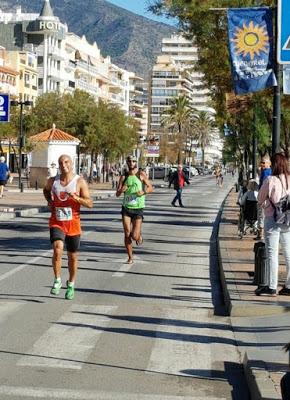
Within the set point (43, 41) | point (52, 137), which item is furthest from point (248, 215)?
point (43, 41)

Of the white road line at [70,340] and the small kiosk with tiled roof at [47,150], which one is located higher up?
the small kiosk with tiled roof at [47,150]

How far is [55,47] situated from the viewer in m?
126

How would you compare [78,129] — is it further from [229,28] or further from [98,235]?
[229,28]

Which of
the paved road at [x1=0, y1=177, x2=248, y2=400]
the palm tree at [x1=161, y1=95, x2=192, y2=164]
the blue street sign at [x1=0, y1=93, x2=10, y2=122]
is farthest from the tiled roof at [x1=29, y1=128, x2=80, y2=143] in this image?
the palm tree at [x1=161, y1=95, x2=192, y2=164]

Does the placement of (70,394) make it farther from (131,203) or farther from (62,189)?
(131,203)

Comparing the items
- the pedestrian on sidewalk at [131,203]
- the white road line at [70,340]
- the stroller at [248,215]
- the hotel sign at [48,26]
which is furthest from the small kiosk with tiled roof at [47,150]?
the hotel sign at [48,26]

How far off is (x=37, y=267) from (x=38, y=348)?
7211 mm

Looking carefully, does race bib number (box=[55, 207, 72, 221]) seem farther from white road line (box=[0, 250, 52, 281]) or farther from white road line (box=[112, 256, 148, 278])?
white road line (box=[112, 256, 148, 278])

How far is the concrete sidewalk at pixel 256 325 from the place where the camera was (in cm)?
740

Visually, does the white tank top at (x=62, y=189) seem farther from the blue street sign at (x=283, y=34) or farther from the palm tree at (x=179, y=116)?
the palm tree at (x=179, y=116)

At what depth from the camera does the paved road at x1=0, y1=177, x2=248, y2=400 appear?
24.9 ft

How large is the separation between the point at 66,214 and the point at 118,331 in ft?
8.40

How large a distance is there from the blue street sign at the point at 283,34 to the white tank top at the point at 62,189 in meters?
3.17

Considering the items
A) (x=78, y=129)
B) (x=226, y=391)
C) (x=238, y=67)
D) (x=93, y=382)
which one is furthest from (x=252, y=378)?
(x=78, y=129)
